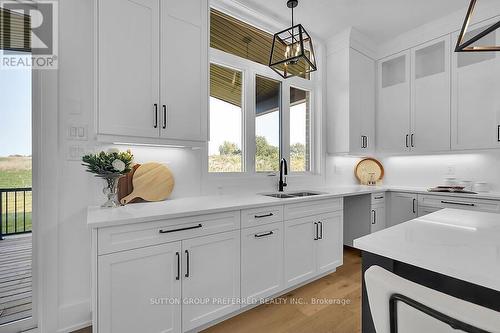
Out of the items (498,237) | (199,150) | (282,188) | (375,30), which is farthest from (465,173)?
(199,150)

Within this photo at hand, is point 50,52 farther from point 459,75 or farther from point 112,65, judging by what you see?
point 459,75

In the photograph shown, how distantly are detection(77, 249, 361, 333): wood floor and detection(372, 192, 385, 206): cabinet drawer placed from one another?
122cm

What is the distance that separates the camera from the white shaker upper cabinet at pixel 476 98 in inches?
109

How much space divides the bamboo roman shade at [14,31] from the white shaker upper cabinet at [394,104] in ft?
13.8

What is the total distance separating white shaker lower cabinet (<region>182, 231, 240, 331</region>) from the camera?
66.2 inches

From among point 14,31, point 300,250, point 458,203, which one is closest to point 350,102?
point 458,203

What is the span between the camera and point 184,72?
2.04 metres

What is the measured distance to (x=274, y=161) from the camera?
3.18 metres

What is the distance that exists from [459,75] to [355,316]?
10.2ft

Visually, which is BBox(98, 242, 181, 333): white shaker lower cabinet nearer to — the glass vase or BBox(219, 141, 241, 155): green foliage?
the glass vase

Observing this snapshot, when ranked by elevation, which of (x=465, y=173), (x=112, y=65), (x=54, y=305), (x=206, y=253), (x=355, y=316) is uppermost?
(x=112, y=65)

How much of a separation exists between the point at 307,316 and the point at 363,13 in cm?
345

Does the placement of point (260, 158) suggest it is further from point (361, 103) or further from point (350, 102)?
point (361, 103)

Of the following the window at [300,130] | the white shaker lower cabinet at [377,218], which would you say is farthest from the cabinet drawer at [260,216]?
the white shaker lower cabinet at [377,218]
